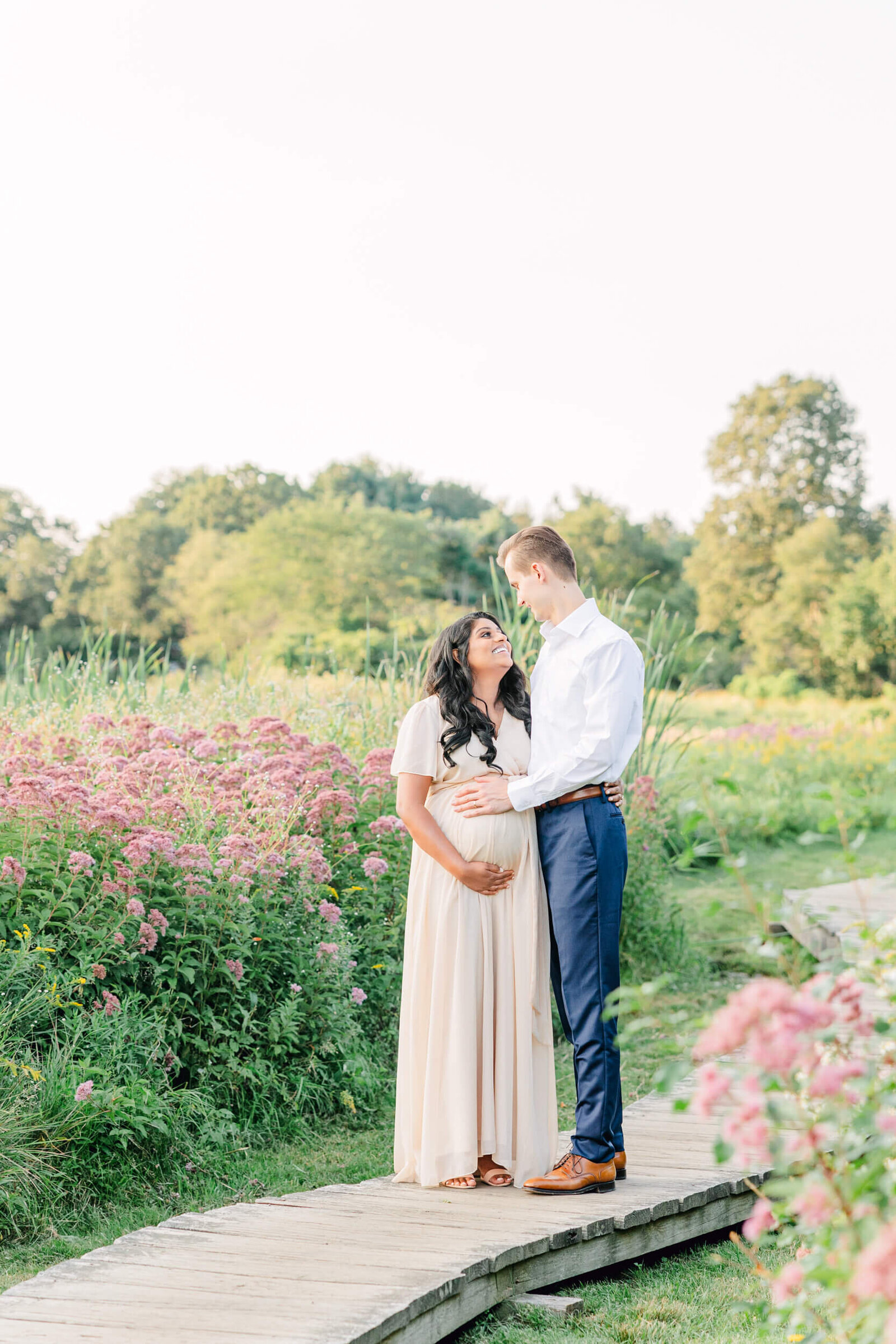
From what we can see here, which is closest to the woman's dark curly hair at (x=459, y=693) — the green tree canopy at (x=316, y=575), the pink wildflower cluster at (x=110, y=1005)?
the pink wildflower cluster at (x=110, y=1005)

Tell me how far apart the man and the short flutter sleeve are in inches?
5.7

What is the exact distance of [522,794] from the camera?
11.1ft

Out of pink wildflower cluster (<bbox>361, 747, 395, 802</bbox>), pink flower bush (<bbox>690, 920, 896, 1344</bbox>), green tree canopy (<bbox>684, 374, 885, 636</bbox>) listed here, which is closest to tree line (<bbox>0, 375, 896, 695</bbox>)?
green tree canopy (<bbox>684, 374, 885, 636</bbox>)

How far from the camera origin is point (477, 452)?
48.4 m

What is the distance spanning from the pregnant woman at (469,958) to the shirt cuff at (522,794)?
12cm

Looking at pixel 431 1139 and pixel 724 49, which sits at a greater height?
pixel 724 49

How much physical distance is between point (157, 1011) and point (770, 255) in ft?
75.5

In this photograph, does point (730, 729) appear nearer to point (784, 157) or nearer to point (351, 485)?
point (784, 157)

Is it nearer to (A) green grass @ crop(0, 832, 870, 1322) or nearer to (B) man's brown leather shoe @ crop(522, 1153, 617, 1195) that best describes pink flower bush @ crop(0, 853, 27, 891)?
(A) green grass @ crop(0, 832, 870, 1322)

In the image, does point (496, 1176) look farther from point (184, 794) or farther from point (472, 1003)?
point (184, 794)

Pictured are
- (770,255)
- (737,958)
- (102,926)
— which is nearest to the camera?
(102,926)

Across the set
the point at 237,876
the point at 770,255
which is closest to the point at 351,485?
the point at 770,255

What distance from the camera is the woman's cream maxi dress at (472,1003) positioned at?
3441mm

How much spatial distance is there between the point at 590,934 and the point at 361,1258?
1.03 meters
